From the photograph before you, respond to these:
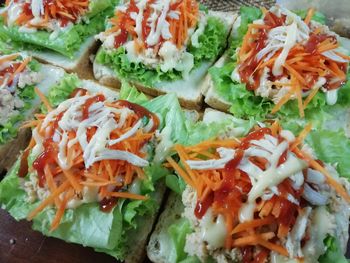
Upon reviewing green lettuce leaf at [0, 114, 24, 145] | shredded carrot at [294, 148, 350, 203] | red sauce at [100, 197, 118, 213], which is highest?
shredded carrot at [294, 148, 350, 203]

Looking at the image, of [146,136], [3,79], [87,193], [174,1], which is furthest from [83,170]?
[174,1]

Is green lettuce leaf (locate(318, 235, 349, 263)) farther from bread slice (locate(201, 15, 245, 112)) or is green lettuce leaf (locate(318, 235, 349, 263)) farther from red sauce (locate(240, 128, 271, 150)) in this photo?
bread slice (locate(201, 15, 245, 112))

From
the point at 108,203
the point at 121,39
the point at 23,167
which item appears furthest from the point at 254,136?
the point at 121,39

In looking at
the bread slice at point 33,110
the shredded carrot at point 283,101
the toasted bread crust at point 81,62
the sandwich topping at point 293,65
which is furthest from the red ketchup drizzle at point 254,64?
the toasted bread crust at point 81,62

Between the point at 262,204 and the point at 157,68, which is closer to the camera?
the point at 262,204

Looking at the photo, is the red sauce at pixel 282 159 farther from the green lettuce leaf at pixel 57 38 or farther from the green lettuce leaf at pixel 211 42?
the green lettuce leaf at pixel 57 38

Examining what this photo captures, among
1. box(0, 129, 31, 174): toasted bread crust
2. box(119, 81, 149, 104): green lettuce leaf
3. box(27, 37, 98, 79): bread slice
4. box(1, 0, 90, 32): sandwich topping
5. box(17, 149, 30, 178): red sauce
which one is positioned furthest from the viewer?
box(27, 37, 98, 79): bread slice

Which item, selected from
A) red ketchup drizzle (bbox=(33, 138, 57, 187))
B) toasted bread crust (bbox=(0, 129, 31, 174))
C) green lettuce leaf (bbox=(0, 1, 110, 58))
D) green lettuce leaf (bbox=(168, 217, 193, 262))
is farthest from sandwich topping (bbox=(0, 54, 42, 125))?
green lettuce leaf (bbox=(168, 217, 193, 262))

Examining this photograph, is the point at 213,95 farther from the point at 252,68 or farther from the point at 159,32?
the point at 159,32
